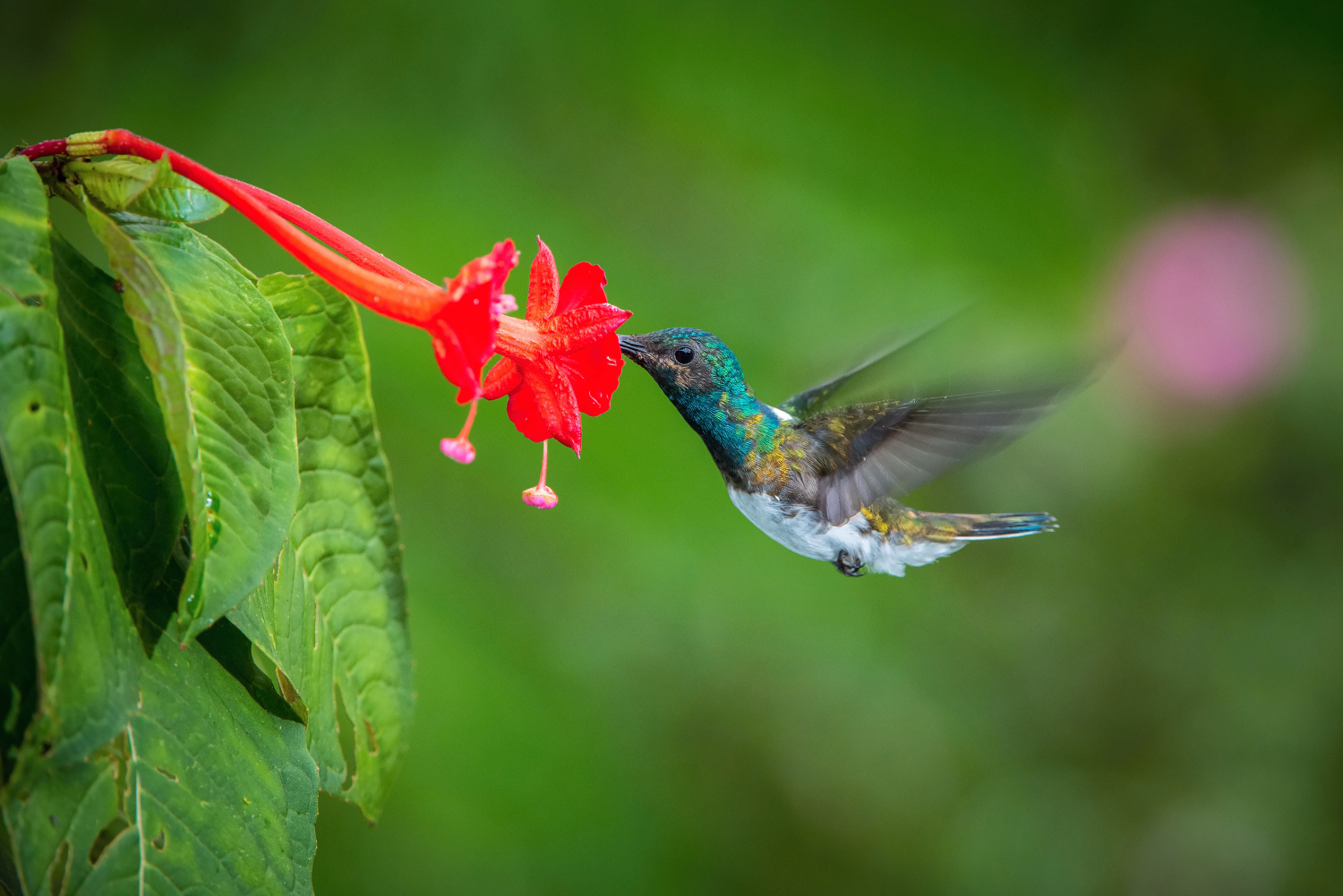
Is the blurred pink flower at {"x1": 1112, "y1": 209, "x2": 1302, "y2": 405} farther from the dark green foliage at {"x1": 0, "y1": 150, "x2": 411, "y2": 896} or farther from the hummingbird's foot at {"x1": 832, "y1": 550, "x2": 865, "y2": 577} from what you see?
the dark green foliage at {"x1": 0, "y1": 150, "x2": 411, "y2": 896}

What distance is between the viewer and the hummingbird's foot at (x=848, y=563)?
A: 1978 millimetres

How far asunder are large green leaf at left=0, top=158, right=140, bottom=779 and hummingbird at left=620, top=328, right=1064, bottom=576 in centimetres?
107

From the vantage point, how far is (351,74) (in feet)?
11.8

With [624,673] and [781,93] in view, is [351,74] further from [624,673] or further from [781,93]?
[624,673]

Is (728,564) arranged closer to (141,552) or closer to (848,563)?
(848,563)

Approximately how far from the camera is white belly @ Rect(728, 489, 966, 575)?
1.86 meters

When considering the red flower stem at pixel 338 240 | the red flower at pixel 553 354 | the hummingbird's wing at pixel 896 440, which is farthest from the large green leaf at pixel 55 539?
the hummingbird's wing at pixel 896 440

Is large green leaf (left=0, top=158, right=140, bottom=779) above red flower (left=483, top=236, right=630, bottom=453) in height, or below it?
below

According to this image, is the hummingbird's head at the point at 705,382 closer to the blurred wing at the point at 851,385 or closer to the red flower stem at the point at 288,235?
the blurred wing at the point at 851,385

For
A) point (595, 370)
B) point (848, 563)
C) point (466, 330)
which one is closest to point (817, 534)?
point (848, 563)

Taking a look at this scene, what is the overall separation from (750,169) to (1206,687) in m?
2.47

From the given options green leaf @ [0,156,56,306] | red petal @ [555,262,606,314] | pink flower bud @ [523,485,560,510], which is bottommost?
green leaf @ [0,156,56,306]

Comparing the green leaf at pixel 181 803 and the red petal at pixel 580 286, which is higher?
the red petal at pixel 580 286

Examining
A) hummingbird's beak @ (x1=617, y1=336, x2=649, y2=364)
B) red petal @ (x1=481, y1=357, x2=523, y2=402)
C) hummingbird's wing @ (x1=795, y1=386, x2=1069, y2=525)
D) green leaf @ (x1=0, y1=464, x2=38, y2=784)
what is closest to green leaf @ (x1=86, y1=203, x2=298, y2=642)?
green leaf @ (x1=0, y1=464, x2=38, y2=784)
